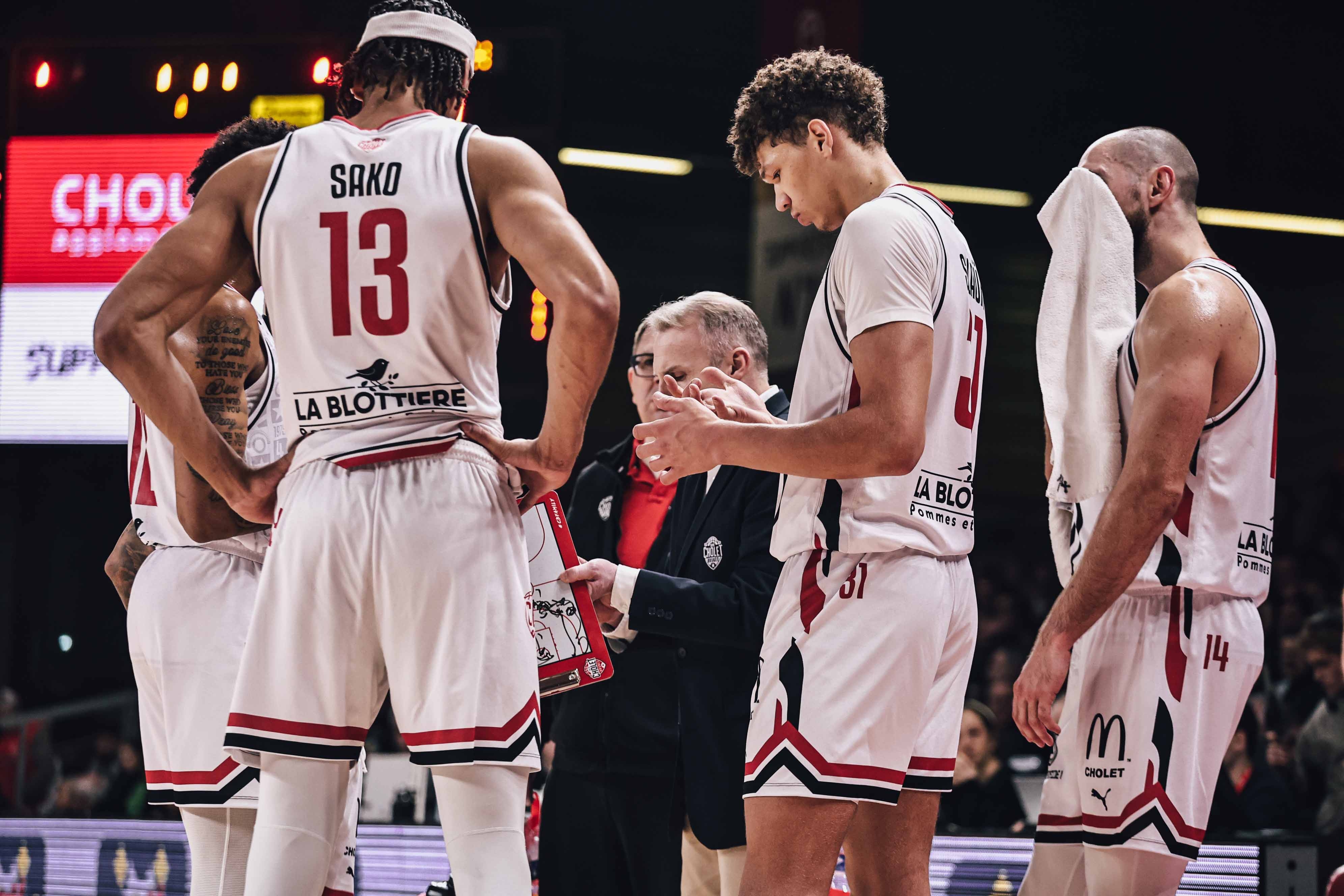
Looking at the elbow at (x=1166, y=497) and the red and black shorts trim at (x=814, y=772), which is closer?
the red and black shorts trim at (x=814, y=772)

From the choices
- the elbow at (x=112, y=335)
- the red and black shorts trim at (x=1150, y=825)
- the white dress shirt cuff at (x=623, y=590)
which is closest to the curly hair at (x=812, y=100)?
the white dress shirt cuff at (x=623, y=590)

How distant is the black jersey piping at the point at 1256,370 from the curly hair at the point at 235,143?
7.95ft

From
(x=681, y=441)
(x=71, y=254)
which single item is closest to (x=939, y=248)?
(x=681, y=441)

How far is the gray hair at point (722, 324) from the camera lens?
3947 mm

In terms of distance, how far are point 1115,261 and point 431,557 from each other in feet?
5.77

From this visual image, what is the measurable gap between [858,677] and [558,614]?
2.85ft

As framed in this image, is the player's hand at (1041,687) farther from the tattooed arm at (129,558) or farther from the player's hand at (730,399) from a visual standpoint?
the tattooed arm at (129,558)

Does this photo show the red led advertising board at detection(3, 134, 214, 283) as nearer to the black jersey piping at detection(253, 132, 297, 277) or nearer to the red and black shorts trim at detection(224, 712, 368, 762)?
the black jersey piping at detection(253, 132, 297, 277)

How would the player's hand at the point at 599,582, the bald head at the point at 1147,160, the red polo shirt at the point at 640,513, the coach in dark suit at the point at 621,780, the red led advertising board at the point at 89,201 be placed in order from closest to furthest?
the bald head at the point at 1147,160, the player's hand at the point at 599,582, the coach in dark suit at the point at 621,780, the red polo shirt at the point at 640,513, the red led advertising board at the point at 89,201

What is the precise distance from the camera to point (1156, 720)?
292 cm

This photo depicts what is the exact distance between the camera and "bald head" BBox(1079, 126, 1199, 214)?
3244 millimetres

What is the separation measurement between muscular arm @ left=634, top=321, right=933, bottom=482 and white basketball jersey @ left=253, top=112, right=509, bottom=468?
1.96 feet

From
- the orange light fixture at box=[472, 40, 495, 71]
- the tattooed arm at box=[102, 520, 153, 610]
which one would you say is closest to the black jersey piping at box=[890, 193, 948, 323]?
the tattooed arm at box=[102, 520, 153, 610]

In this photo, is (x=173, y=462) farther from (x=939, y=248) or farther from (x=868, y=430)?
(x=939, y=248)
